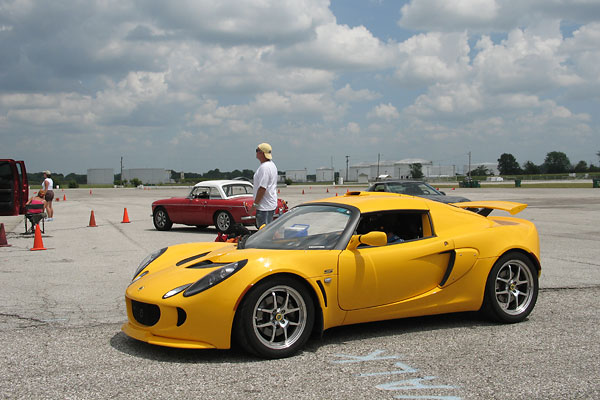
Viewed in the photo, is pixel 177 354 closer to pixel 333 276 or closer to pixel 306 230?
pixel 333 276

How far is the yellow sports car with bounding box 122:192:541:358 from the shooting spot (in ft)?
13.7

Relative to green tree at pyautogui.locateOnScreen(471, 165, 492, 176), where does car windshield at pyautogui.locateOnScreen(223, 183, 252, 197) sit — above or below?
below

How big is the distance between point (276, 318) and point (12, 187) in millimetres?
12756

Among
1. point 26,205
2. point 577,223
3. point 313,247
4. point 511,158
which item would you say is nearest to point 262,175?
point 313,247

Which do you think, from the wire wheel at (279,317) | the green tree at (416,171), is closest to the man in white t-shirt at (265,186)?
the wire wheel at (279,317)

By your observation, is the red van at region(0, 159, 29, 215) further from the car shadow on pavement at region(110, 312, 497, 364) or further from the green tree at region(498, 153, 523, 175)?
the green tree at region(498, 153, 523, 175)

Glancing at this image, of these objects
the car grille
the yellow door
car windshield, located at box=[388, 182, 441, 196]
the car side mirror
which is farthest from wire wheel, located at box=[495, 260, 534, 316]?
car windshield, located at box=[388, 182, 441, 196]

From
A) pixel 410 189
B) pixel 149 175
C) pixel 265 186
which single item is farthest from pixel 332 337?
pixel 149 175

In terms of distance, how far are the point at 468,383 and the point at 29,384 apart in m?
2.90

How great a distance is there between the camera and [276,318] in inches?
169

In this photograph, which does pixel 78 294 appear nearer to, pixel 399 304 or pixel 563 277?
pixel 399 304

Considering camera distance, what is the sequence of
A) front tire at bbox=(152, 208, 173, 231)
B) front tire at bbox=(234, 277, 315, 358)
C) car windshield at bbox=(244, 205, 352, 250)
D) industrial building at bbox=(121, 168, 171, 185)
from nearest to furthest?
front tire at bbox=(234, 277, 315, 358) → car windshield at bbox=(244, 205, 352, 250) → front tire at bbox=(152, 208, 173, 231) → industrial building at bbox=(121, 168, 171, 185)

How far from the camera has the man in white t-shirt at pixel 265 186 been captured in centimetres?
813

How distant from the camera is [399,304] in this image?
4863 millimetres
